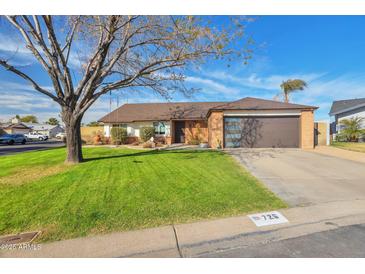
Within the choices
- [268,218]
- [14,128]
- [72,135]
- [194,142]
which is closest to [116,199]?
[268,218]

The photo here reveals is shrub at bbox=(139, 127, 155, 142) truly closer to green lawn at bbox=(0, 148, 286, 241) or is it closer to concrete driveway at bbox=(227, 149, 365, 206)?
green lawn at bbox=(0, 148, 286, 241)

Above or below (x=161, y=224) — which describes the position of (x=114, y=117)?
above

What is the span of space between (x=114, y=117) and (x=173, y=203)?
1835 cm

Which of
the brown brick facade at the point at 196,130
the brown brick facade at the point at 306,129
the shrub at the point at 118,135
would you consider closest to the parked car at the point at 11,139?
the shrub at the point at 118,135

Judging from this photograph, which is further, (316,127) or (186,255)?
(316,127)

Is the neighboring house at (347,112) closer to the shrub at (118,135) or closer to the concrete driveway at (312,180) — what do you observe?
the concrete driveway at (312,180)

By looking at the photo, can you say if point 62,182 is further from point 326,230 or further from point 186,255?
point 326,230

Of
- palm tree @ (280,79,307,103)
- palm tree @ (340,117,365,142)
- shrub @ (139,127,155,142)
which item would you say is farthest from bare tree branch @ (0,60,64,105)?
palm tree @ (280,79,307,103)

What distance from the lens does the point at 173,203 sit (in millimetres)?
4555

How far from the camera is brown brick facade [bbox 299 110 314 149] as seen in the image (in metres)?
14.6
